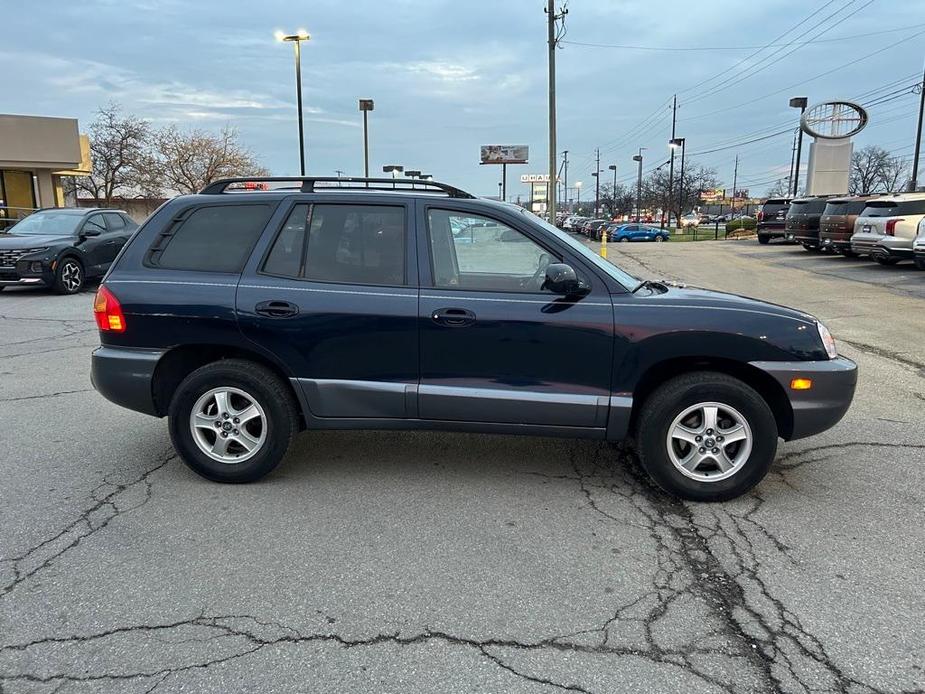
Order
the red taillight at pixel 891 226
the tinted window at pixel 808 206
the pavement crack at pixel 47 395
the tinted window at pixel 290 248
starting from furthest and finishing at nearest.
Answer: the tinted window at pixel 808 206 < the red taillight at pixel 891 226 < the pavement crack at pixel 47 395 < the tinted window at pixel 290 248

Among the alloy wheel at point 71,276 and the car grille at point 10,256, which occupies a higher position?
the car grille at point 10,256

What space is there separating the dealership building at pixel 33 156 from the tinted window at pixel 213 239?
27852 millimetres

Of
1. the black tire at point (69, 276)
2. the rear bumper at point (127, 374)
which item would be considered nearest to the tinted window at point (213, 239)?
the rear bumper at point (127, 374)

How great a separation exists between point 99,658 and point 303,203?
268 centimetres

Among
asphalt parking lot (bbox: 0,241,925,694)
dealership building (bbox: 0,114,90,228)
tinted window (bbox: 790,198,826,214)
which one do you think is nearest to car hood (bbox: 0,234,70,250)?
asphalt parking lot (bbox: 0,241,925,694)

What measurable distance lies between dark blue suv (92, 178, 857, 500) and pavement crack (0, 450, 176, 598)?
40cm

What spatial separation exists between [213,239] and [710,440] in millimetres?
3252

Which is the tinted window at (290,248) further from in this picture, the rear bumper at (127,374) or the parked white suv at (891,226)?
the parked white suv at (891,226)

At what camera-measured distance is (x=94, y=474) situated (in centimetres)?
448

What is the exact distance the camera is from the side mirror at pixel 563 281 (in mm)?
3844

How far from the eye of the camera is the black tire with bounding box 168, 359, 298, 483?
4.14 metres

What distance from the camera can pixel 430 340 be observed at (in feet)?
13.1

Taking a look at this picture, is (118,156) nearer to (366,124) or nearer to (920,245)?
(366,124)

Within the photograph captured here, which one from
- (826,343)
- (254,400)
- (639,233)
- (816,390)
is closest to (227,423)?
(254,400)
